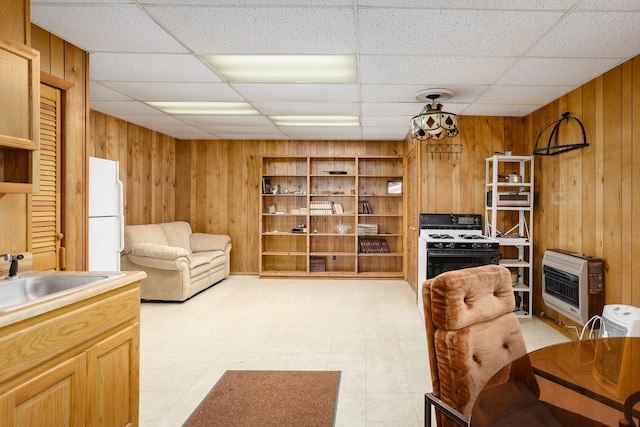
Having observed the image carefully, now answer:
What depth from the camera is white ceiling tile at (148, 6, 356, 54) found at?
228 cm

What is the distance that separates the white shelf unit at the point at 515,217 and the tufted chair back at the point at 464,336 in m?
3.06

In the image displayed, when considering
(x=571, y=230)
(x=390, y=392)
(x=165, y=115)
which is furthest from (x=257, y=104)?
(x=571, y=230)

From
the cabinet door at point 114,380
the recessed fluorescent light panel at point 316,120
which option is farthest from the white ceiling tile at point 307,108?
the cabinet door at point 114,380

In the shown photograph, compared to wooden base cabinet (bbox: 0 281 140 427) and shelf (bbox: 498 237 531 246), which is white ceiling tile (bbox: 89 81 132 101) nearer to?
wooden base cabinet (bbox: 0 281 140 427)

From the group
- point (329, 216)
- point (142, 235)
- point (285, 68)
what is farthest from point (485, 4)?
point (329, 216)

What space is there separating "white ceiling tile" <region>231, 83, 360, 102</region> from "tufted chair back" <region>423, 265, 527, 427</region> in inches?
103

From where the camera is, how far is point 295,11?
2.26 metres

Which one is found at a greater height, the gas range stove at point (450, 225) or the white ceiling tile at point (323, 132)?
the white ceiling tile at point (323, 132)

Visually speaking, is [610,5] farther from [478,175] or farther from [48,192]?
[48,192]

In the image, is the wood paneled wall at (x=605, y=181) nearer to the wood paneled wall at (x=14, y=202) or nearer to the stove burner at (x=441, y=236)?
the stove burner at (x=441, y=236)

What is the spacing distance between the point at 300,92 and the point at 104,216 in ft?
7.32

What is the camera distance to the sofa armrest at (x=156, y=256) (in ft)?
15.9

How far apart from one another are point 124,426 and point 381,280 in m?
5.01

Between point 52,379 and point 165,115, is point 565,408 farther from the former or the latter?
point 165,115
